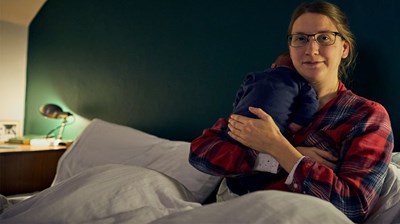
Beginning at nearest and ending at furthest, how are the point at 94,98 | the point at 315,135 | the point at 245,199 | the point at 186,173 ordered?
the point at 245,199 → the point at 315,135 → the point at 186,173 → the point at 94,98

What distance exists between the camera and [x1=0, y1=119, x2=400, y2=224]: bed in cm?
72

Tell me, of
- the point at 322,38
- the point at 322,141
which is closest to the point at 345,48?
the point at 322,38

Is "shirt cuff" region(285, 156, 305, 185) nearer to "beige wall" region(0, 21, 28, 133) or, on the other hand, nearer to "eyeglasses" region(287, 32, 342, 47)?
"eyeglasses" region(287, 32, 342, 47)

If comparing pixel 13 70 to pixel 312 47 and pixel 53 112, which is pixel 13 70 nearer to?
pixel 53 112

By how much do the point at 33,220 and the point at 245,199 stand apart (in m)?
0.64

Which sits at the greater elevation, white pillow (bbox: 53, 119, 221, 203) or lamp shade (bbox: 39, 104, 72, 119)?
lamp shade (bbox: 39, 104, 72, 119)

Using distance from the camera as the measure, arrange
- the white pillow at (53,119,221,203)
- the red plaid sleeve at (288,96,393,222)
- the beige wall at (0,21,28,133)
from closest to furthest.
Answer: the red plaid sleeve at (288,96,393,222)
the white pillow at (53,119,221,203)
the beige wall at (0,21,28,133)

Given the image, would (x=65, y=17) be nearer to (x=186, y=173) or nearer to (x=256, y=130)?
(x=186, y=173)

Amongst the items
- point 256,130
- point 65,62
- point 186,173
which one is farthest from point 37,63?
point 256,130

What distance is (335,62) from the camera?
1248 mm

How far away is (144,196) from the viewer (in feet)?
3.80

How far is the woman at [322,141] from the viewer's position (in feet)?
3.36

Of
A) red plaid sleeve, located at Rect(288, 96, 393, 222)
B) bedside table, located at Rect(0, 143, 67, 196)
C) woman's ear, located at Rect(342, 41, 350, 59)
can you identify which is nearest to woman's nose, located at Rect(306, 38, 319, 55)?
woman's ear, located at Rect(342, 41, 350, 59)

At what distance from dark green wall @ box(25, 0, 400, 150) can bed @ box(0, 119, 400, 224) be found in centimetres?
29
